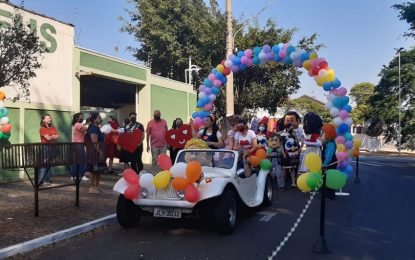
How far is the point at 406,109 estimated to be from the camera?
34.2m

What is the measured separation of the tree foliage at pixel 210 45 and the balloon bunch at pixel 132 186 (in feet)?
71.0

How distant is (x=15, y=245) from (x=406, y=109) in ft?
110

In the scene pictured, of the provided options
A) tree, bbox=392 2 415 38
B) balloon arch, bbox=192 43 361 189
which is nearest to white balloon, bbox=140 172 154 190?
balloon arch, bbox=192 43 361 189

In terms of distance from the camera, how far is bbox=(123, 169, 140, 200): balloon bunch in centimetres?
665

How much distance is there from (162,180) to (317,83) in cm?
630

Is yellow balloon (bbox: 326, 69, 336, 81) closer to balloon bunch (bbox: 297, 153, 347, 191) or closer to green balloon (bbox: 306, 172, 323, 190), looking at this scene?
balloon bunch (bbox: 297, 153, 347, 191)

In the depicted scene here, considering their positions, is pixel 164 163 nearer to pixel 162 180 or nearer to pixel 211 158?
pixel 162 180

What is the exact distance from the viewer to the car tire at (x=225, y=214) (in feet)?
21.5

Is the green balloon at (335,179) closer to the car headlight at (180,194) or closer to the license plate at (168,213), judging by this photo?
the car headlight at (180,194)

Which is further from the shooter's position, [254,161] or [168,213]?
[254,161]

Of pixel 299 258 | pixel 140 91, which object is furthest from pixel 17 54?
pixel 140 91

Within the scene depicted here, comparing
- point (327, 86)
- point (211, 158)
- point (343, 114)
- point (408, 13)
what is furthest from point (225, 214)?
point (408, 13)

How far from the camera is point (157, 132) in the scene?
1233 centimetres

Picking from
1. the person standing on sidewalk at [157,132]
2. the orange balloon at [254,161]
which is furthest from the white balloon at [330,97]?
the person standing on sidewalk at [157,132]
